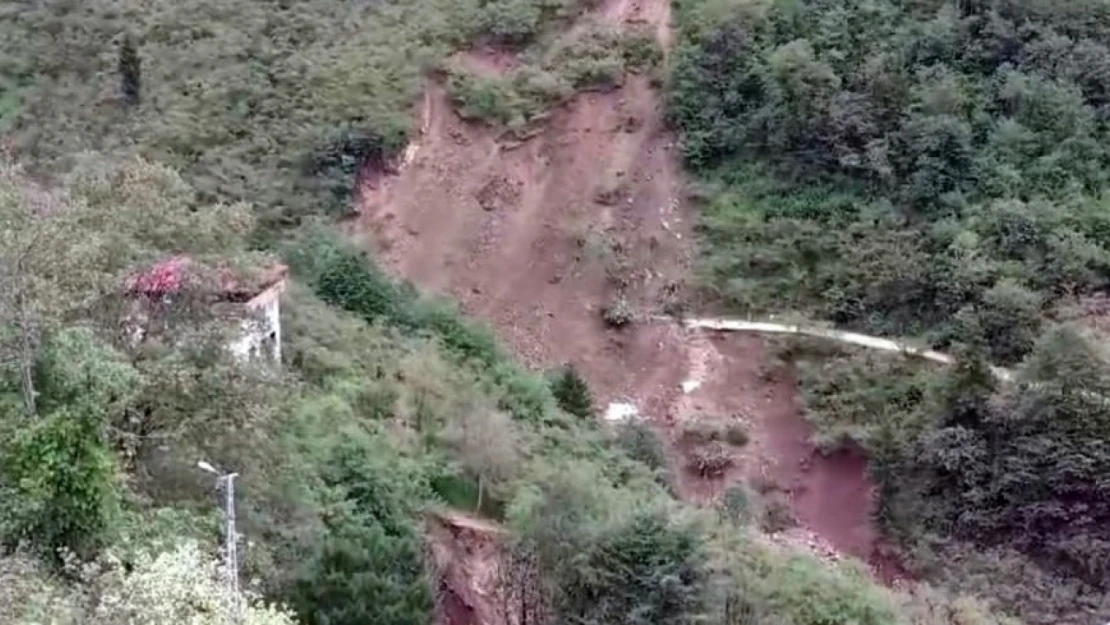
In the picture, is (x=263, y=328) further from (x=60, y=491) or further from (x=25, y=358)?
(x=60, y=491)

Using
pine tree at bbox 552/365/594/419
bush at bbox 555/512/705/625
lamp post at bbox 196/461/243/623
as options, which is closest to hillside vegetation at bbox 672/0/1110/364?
pine tree at bbox 552/365/594/419

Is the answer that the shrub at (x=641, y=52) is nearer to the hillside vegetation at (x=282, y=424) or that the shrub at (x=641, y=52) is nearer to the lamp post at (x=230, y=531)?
the hillside vegetation at (x=282, y=424)

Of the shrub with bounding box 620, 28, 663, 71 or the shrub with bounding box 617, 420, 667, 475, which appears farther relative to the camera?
the shrub with bounding box 620, 28, 663, 71

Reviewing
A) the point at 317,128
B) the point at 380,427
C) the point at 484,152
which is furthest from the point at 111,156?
the point at 380,427

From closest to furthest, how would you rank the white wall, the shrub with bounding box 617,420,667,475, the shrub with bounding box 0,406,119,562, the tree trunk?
the shrub with bounding box 0,406,119,562 < the tree trunk < the white wall < the shrub with bounding box 617,420,667,475

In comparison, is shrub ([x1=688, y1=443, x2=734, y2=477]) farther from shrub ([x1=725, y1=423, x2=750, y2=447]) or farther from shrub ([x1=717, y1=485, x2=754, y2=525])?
shrub ([x1=717, y1=485, x2=754, y2=525])

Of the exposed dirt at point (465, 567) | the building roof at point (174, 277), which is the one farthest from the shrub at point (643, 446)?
the building roof at point (174, 277)
